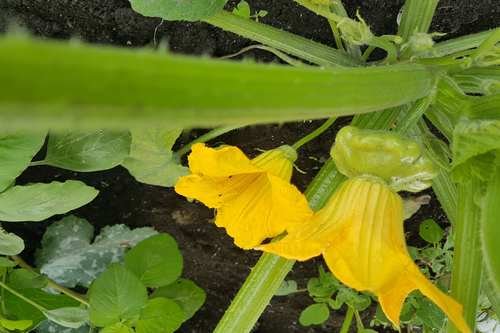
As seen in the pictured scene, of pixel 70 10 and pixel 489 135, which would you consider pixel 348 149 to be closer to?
pixel 489 135

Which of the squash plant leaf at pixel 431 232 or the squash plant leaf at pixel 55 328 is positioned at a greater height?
the squash plant leaf at pixel 431 232

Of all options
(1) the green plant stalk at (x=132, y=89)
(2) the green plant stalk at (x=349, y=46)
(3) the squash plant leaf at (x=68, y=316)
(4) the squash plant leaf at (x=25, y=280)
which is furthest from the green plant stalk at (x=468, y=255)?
(4) the squash plant leaf at (x=25, y=280)

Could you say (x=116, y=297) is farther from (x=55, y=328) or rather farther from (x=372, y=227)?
(x=372, y=227)

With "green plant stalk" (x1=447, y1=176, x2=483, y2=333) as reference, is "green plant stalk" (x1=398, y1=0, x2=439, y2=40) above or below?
above

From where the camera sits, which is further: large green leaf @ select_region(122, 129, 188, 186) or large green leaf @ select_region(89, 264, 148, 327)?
large green leaf @ select_region(122, 129, 188, 186)

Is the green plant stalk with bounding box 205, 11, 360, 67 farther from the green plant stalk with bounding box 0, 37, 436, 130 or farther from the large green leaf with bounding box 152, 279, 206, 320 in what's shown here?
the green plant stalk with bounding box 0, 37, 436, 130

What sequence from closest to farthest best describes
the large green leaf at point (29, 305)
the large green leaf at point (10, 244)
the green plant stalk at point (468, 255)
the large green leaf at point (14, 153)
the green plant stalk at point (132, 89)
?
the green plant stalk at point (132, 89), the green plant stalk at point (468, 255), the large green leaf at point (14, 153), the large green leaf at point (10, 244), the large green leaf at point (29, 305)

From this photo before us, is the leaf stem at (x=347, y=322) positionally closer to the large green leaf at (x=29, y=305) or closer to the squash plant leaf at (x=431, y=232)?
the squash plant leaf at (x=431, y=232)

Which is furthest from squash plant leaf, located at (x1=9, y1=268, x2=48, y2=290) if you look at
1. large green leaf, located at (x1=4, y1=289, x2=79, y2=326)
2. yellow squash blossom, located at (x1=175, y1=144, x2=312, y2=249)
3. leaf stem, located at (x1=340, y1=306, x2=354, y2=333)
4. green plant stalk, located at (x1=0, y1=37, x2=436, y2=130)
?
green plant stalk, located at (x1=0, y1=37, x2=436, y2=130)
